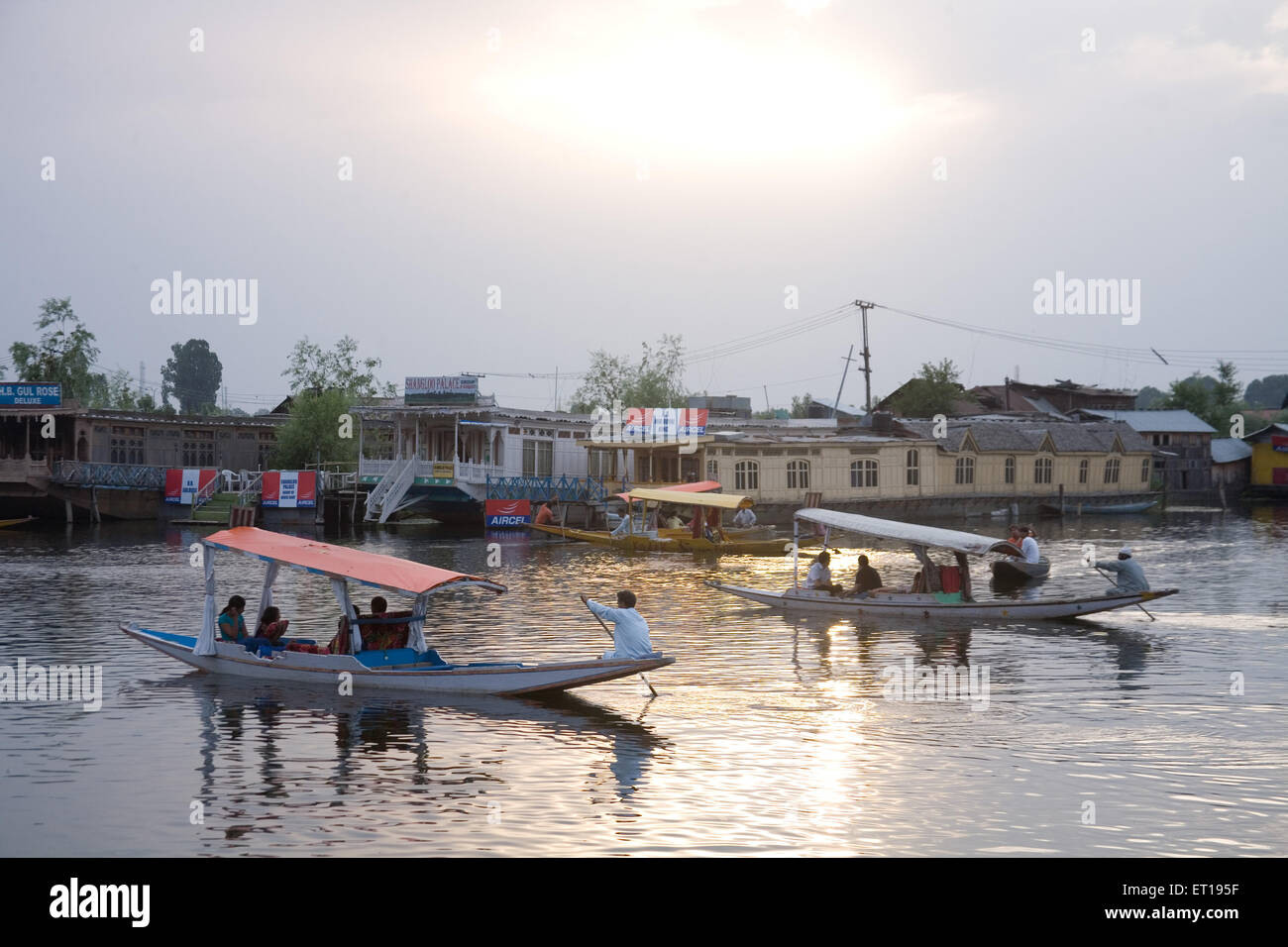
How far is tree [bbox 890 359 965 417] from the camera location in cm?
8369

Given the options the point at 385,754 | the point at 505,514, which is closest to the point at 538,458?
the point at 505,514

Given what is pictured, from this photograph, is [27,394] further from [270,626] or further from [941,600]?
[941,600]

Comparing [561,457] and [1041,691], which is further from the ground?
[561,457]

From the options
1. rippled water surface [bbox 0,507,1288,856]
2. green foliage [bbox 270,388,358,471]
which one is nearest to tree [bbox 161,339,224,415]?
green foliage [bbox 270,388,358,471]

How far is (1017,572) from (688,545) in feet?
57.7

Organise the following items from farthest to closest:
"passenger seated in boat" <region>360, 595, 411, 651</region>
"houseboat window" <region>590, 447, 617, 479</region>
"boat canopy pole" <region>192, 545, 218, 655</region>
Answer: "houseboat window" <region>590, 447, 617, 479</region>
"boat canopy pole" <region>192, 545, 218, 655</region>
"passenger seated in boat" <region>360, 595, 411, 651</region>

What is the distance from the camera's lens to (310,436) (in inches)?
2623

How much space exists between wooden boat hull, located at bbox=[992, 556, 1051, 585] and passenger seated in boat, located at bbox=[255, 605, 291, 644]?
16.0 m

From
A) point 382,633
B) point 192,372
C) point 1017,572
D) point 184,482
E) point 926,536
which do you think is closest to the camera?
point 382,633

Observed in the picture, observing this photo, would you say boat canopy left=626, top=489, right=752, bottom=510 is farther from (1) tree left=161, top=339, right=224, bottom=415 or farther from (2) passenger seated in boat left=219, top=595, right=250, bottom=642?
(1) tree left=161, top=339, right=224, bottom=415

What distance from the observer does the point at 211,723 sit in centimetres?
1563
